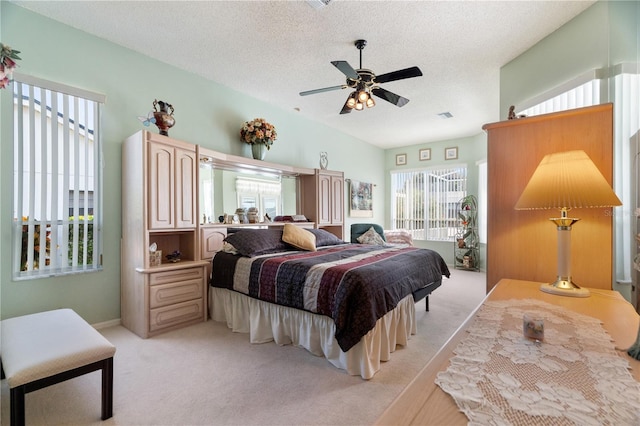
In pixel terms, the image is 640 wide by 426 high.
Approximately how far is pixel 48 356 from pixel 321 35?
10.6 feet

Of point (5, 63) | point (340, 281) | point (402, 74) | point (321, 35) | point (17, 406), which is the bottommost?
point (17, 406)

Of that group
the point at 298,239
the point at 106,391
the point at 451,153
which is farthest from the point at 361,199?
the point at 106,391

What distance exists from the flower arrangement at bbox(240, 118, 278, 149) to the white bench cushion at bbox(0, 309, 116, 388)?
9.36ft

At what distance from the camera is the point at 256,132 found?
3994mm

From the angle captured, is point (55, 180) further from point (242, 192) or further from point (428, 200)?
point (428, 200)

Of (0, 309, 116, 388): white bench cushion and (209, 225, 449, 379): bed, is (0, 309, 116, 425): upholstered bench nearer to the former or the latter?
(0, 309, 116, 388): white bench cushion

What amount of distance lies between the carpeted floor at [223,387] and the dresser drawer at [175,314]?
14 centimetres

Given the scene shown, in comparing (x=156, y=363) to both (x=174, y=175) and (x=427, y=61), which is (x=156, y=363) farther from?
(x=427, y=61)

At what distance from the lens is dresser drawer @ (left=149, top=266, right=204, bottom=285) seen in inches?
108

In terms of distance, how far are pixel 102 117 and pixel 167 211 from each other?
1.19 meters

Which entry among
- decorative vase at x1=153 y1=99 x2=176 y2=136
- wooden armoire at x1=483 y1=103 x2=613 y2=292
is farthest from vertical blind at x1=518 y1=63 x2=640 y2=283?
decorative vase at x1=153 y1=99 x2=176 y2=136

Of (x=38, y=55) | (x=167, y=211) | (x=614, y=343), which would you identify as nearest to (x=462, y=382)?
(x=614, y=343)

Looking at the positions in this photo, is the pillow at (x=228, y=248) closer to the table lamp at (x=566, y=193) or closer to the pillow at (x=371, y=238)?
the pillow at (x=371, y=238)

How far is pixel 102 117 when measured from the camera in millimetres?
2906
